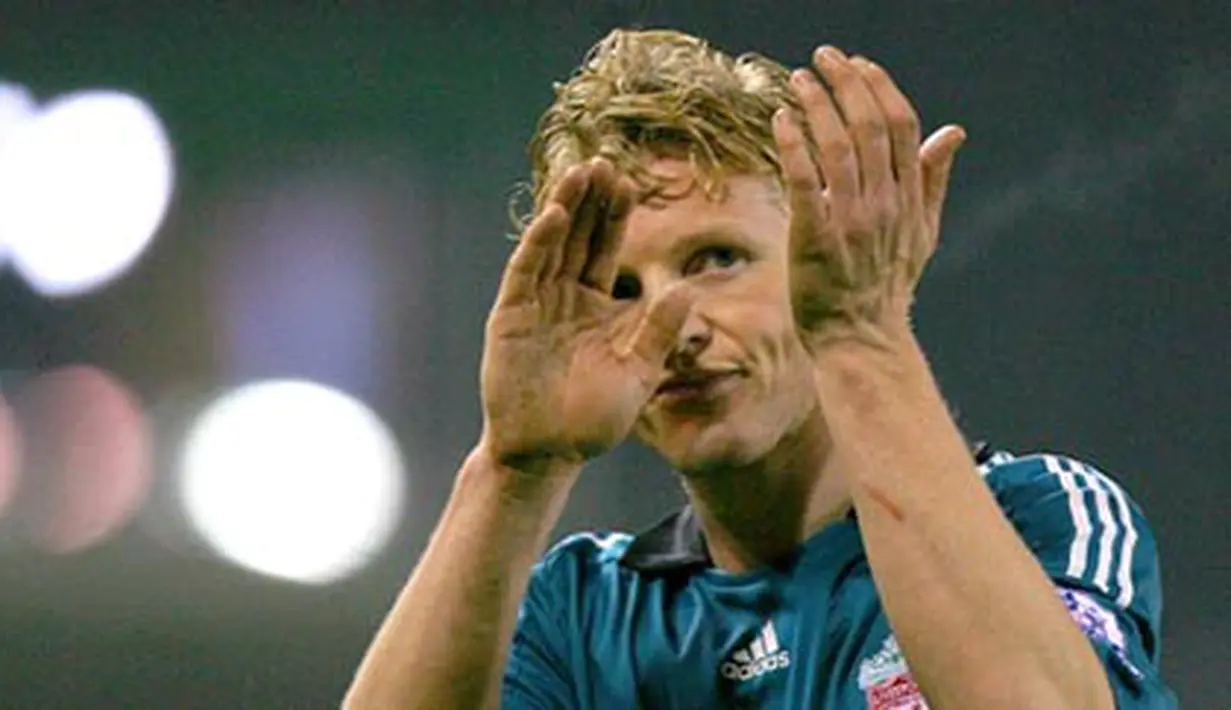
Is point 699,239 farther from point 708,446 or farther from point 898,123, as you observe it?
point 898,123

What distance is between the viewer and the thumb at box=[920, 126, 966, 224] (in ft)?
3.05

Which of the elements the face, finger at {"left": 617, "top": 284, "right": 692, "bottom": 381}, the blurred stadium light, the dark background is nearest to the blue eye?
the face

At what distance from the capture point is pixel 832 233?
2.99 feet

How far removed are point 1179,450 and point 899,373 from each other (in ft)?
4.26

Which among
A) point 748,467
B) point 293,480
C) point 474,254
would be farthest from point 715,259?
point 293,480

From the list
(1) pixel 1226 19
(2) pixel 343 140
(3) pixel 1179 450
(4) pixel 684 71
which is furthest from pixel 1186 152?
(4) pixel 684 71

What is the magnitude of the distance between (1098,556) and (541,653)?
0.34m

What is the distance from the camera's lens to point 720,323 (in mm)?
1144

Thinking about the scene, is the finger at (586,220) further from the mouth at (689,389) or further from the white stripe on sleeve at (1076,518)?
the white stripe on sleeve at (1076,518)

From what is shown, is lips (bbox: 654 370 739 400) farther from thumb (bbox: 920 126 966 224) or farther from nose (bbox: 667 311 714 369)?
thumb (bbox: 920 126 966 224)

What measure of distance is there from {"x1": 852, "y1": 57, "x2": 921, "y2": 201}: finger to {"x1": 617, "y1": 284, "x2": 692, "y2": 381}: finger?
6.5 inches

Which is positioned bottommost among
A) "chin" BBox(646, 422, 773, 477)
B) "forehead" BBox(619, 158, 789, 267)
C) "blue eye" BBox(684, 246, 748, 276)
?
"chin" BBox(646, 422, 773, 477)

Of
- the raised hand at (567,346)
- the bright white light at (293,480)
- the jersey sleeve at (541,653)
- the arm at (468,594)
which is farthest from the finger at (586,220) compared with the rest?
the bright white light at (293,480)

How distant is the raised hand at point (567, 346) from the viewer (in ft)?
3.32
